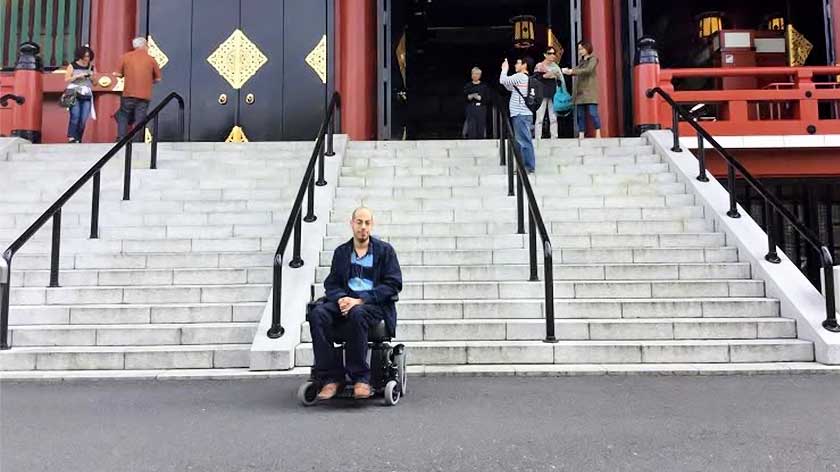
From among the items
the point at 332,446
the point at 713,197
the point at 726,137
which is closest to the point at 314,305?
the point at 332,446

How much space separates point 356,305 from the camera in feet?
13.3

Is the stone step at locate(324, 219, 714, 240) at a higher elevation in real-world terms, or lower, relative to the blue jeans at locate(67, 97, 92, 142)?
lower

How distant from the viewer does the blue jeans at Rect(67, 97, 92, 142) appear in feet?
32.4

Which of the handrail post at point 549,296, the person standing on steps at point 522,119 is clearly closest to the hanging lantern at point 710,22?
the person standing on steps at point 522,119

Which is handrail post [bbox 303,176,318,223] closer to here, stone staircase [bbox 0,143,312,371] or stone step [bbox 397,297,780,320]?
stone staircase [bbox 0,143,312,371]

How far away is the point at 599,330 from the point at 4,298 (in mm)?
4833

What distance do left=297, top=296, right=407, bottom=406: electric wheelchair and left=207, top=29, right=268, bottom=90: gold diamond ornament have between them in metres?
8.49

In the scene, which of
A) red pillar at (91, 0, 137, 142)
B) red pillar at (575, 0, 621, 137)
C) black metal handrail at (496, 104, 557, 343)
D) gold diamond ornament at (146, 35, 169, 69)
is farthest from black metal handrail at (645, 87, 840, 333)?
red pillar at (91, 0, 137, 142)

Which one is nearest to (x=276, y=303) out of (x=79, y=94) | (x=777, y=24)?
(x=79, y=94)

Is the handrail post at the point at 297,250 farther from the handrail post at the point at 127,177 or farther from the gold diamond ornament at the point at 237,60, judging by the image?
the gold diamond ornament at the point at 237,60

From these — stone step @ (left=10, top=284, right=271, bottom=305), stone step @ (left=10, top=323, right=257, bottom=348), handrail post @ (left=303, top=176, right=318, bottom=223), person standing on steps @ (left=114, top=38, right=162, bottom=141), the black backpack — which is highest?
person standing on steps @ (left=114, top=38, right=162, bottom=141)

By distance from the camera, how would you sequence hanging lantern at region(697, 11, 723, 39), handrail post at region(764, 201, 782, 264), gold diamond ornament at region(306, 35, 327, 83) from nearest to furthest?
handrail post at region(764, 201, 782, 264)
gold diamond ornament at region(306, 35, 327, 83)
hanging lantern at region(697, 11, 723, 39)

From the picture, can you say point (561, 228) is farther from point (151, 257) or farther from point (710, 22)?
point (710, 22)

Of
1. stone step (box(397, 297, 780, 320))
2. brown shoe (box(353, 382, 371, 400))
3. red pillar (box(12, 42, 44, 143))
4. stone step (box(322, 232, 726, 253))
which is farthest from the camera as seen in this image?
red pillar (box(12, 42, 44, 143))
